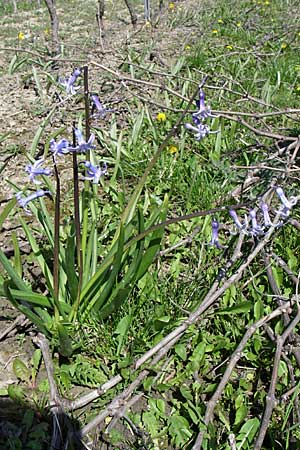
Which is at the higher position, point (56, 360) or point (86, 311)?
point (86, 311)

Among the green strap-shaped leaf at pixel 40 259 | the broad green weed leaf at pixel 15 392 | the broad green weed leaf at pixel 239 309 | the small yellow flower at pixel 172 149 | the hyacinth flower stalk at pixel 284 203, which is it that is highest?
the hyacinth flower stalk at pixel 284 203

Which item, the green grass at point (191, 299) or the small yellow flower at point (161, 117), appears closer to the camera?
the green grass at point (191, 299)

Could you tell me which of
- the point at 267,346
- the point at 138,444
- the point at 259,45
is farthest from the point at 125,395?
the point at 259,45

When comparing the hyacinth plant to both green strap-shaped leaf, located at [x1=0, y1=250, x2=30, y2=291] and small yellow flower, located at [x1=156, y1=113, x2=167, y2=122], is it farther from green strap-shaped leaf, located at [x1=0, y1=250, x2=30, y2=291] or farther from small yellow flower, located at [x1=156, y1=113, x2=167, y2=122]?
small yellow flower, located at [x1=156, y1=113, x2=167, y2=122]

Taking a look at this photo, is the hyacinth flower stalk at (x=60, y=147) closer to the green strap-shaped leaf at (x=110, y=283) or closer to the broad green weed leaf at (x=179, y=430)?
the green strap-shaped leaf at (x=110, y=283)

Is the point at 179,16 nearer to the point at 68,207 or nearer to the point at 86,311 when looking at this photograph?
the point at 68,207

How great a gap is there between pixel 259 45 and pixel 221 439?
12.4 ft

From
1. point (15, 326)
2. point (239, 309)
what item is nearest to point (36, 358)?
point (15, 326)

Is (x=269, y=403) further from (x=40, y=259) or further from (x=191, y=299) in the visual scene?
(x=40, y=259)

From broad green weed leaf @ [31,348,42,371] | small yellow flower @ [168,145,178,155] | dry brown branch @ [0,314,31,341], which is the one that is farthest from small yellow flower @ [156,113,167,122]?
broad green weed leaf @ [31,348,42,371]

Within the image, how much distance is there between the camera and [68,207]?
2422 millimetres

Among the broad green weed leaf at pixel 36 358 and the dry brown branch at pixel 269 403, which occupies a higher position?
the dry brown branch at pixel 269 403

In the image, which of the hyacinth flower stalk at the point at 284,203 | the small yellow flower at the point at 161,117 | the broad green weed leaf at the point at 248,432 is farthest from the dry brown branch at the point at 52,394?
the small yellow flower at the point at 161,117

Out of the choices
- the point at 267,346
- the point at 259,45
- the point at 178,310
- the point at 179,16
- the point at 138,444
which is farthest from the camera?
the point at 179,16
